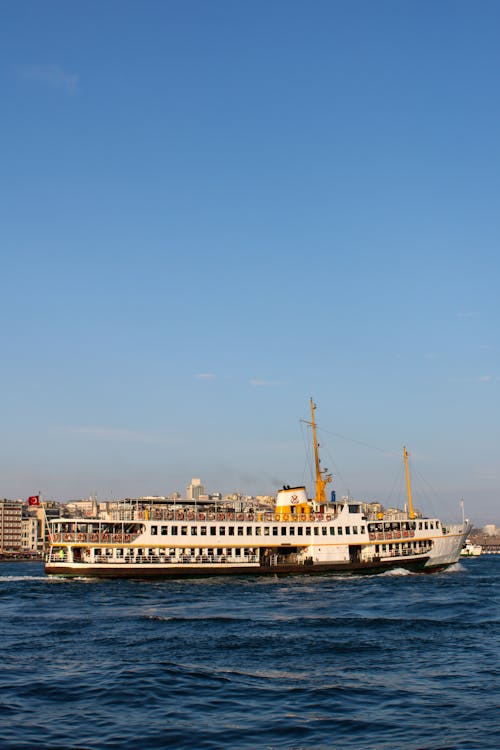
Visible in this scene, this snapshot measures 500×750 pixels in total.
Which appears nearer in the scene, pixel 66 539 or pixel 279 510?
pixel 66 539

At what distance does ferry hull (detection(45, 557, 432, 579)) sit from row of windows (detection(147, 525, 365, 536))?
3405 mm

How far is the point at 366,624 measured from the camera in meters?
45.8

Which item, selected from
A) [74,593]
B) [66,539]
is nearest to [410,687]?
[74,593]

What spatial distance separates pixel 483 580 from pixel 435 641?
45.0 meters

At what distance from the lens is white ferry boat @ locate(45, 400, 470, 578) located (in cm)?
7569

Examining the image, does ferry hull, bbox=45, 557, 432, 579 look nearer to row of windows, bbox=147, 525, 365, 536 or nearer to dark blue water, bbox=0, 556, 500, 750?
row of windows, bbox=147, 525, 365, 536

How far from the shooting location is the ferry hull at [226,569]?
2933 inches

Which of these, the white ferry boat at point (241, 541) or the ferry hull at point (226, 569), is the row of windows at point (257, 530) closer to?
the white ferry boat at point (241, 541)

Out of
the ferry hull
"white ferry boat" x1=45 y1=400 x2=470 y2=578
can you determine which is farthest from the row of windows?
the ferry hull

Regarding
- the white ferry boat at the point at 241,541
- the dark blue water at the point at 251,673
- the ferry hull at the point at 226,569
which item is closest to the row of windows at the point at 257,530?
the white ferry boat at the point at 241,541

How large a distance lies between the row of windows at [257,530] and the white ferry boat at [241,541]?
0.35 feet

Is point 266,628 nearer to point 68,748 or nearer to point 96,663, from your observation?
point 96,663

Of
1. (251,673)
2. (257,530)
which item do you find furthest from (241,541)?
(251,673)

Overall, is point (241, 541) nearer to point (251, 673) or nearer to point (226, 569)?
point (226, 569)
